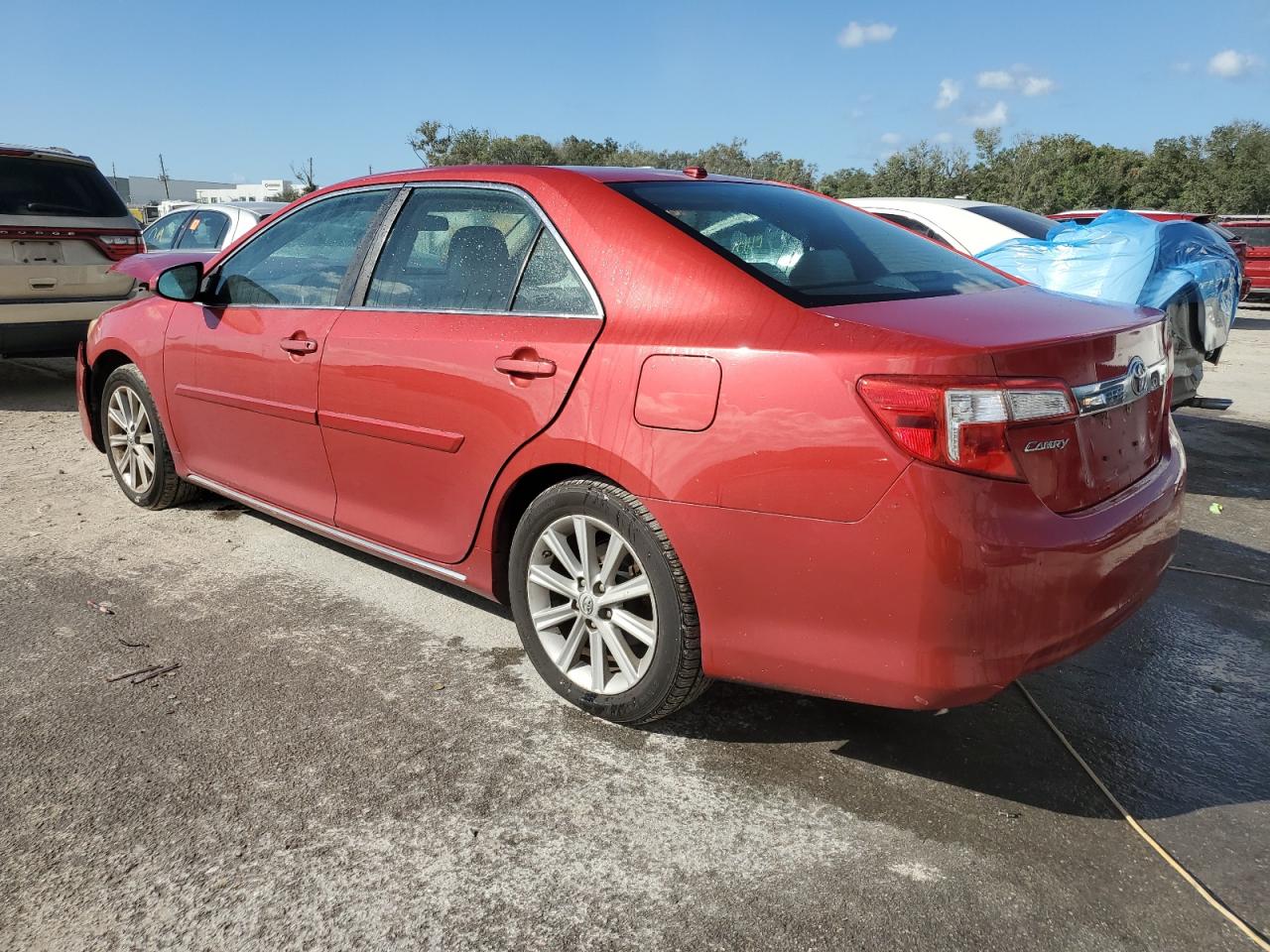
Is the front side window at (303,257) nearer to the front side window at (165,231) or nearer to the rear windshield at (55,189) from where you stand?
the rear windshield at (55,189)

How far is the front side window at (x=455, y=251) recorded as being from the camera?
3.21 metres

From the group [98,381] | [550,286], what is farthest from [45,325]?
[550,286]

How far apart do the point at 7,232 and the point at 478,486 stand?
640cm

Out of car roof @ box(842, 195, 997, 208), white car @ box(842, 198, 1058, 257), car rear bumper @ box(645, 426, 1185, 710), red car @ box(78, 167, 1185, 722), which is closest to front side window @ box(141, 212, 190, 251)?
car roof @ box(842, 195, 997, 208)

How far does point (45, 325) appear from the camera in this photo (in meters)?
7.89

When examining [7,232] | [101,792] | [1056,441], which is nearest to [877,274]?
[1056,441]

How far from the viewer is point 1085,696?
323 centimetres

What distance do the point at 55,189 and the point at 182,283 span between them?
15.5 feet

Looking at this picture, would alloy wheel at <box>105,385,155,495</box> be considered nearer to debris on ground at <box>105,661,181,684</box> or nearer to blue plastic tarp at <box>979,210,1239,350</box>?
debris on ground at <box>105,661,181,684</box>

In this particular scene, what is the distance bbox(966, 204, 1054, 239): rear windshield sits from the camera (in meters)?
7.41

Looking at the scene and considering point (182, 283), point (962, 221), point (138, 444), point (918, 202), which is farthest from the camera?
point (918, 202)

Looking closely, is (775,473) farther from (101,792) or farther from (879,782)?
(101,792)

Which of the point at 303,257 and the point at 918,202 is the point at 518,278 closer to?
the point at 303,257

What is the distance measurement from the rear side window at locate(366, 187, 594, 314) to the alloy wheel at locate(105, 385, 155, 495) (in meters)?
2.06
